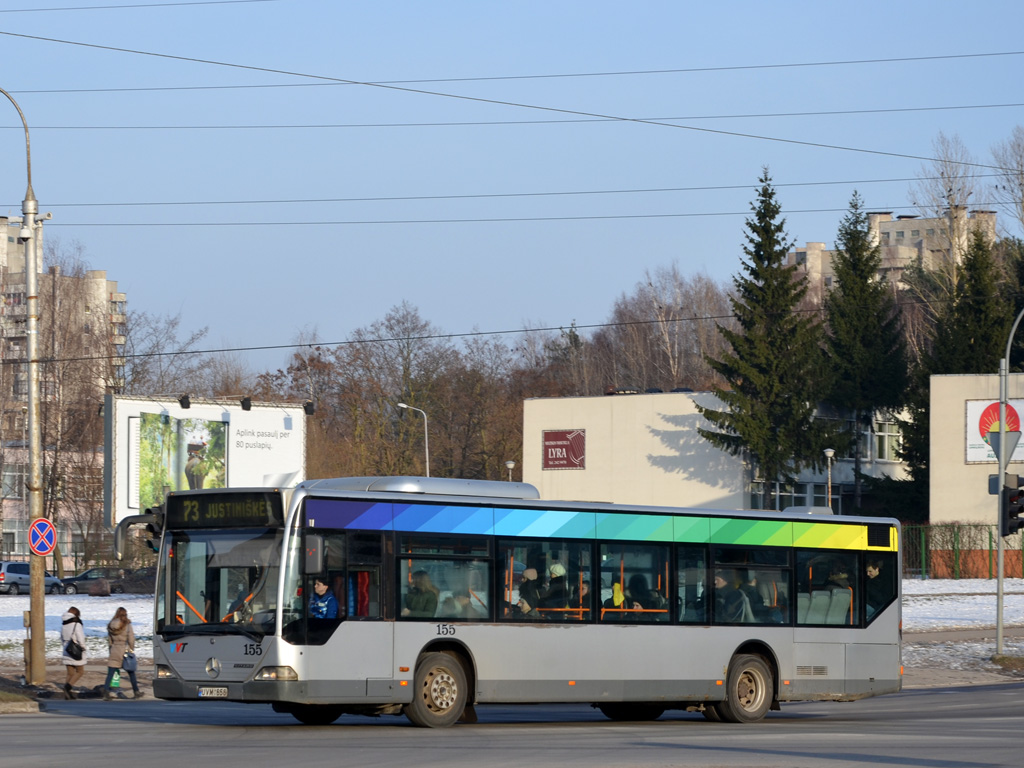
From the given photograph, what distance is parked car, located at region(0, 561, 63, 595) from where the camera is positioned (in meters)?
57.8

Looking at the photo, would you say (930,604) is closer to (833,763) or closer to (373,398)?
(833,763)

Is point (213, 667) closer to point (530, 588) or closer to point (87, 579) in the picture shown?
point (530, 588)

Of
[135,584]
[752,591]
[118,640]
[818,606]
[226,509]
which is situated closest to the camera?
[226,509]

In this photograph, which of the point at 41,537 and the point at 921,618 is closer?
the point at 41,537

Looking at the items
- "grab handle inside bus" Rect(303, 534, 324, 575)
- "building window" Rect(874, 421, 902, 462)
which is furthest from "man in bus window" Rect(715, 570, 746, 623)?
"building window" Rect(874, 421, 902, 462)

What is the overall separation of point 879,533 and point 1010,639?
48.9 feet

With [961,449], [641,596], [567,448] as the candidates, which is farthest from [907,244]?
[641,596]

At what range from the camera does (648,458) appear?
70.2 meters

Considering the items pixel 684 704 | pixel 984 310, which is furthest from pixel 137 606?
pixel 984 310

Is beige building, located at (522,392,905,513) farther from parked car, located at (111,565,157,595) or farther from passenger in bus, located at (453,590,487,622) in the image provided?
passenger in bus, located at (453,590,487,622)

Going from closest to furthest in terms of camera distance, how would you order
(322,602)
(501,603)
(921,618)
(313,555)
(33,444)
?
(313,555), (322,602), (501,603), (33,444), (921,618)

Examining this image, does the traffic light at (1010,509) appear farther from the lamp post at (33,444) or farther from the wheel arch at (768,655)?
the lamp post at (33,444)

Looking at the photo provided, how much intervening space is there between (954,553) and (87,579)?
33210mm

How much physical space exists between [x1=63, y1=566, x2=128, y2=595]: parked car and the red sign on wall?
72.5ft
